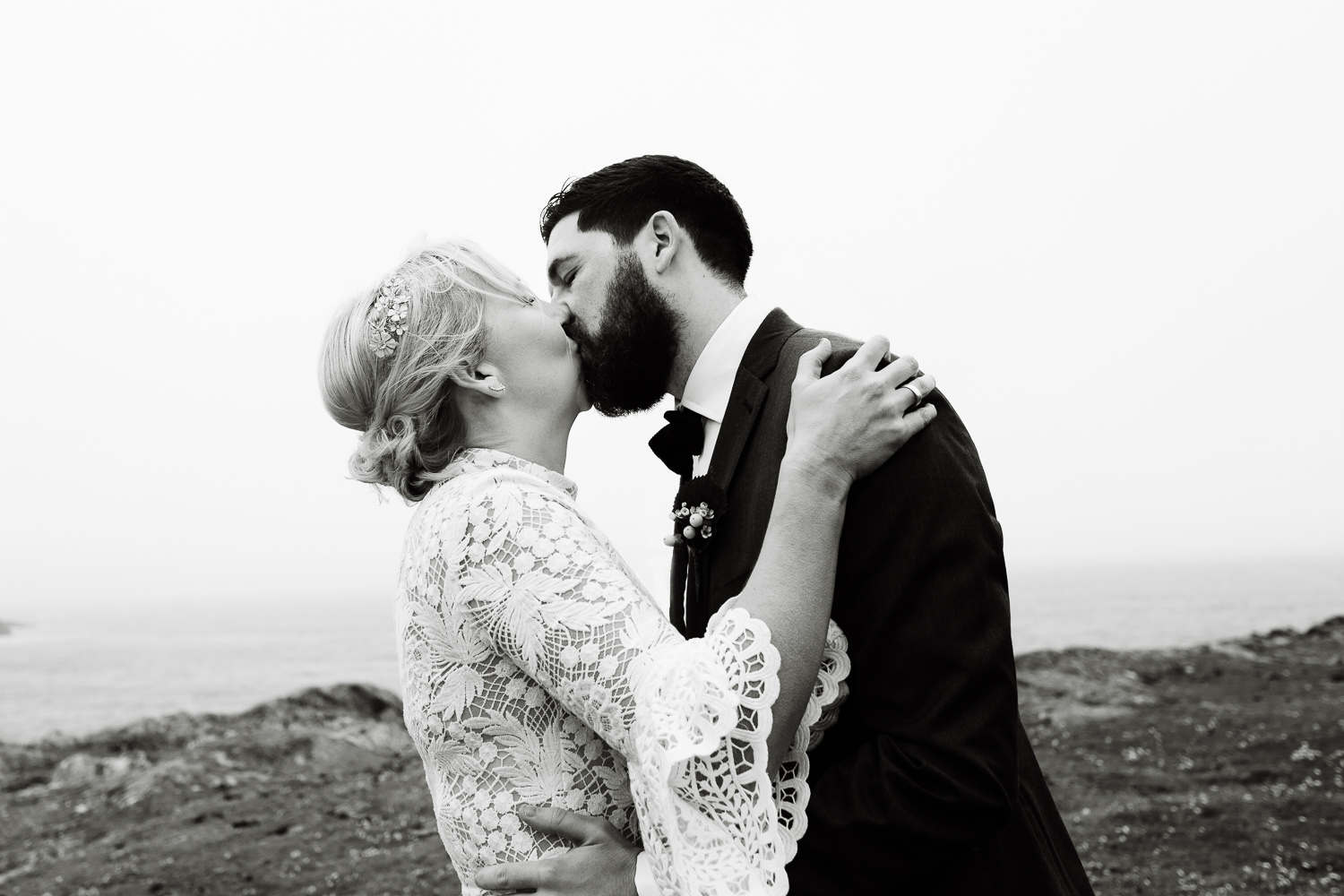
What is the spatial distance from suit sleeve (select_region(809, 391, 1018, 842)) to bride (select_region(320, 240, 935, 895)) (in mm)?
78

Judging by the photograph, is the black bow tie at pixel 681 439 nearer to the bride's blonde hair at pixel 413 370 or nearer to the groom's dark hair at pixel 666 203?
the groom's dark hair at pixel 666 203

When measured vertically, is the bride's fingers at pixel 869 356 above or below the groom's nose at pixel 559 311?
below

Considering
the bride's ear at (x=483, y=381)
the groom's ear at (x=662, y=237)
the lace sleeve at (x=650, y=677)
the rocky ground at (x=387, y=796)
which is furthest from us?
the rocky ground at (x=387, y=796)

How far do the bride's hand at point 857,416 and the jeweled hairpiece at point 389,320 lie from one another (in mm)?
1189

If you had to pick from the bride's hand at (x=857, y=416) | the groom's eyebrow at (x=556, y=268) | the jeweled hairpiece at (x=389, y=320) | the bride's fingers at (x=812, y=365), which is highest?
the groom's eyebrow at (x=556, y=268)

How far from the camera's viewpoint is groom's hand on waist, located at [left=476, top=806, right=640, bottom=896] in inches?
92.4

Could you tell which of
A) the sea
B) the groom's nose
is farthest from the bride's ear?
the sea

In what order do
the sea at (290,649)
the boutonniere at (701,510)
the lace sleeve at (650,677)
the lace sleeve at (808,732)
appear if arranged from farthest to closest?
1. the sea at (290,649)
2. the boutonniere at (701,510)
3. the lace sleeve at (808,732)
4. the lace sleeve at (650,677)

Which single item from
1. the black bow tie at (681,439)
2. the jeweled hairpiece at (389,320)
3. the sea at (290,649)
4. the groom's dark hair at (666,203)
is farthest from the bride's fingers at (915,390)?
the sea at (290,649)

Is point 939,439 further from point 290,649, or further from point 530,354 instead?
point 290,649

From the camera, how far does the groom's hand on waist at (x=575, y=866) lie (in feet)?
7.70

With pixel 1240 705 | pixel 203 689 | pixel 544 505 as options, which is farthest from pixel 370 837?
pixel 203 689

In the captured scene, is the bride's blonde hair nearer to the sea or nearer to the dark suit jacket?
the dark suit jacket

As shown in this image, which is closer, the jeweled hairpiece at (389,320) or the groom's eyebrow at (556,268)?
the jeweled hairpiece at (389,320)
